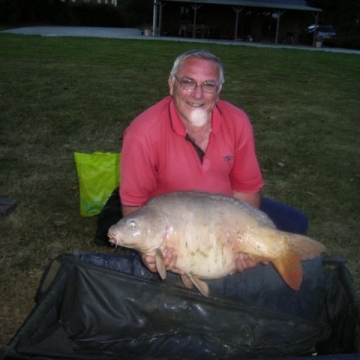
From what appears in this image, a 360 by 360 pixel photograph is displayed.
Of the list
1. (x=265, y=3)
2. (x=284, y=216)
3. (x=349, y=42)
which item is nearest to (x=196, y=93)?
(x=284, y=216)

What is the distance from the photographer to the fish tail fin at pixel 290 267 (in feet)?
6.85

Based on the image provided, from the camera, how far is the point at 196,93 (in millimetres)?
2355

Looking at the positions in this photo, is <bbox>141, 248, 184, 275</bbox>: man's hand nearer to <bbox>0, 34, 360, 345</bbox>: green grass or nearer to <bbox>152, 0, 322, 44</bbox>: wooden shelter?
<bbox>0, 34, 360, 345</bbox>: green grass

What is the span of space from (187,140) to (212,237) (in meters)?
0.52

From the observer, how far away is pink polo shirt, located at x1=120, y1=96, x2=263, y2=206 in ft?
7.86

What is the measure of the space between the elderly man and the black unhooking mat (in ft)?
1.11

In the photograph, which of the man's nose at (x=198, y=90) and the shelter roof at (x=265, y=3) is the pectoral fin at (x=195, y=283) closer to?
the man's nose at (x=198, y=90)

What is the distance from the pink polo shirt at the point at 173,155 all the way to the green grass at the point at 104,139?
A: 1021 millimetres

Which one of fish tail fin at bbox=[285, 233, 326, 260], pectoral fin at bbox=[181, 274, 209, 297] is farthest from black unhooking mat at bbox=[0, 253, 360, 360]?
fish tail fin at bbox=[285, 233, 326, 260]

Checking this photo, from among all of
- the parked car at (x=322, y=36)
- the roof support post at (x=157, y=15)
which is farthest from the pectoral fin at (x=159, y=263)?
the parked car at (x=322, y=36)

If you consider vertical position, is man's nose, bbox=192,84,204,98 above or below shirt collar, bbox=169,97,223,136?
above

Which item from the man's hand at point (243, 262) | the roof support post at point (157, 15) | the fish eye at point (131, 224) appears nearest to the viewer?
the fish eye at point (131, 224)

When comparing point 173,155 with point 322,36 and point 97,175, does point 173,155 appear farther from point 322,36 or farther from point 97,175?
point 322,36

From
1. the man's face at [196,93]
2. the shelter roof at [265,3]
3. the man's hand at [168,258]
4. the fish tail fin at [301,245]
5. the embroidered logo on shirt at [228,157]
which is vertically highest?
the shelter roof at [265,3]
